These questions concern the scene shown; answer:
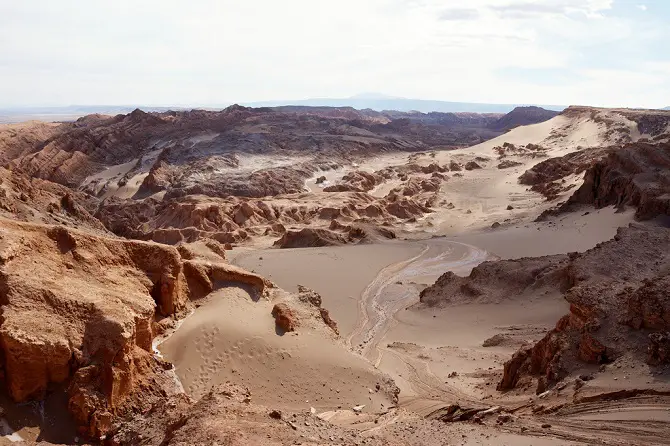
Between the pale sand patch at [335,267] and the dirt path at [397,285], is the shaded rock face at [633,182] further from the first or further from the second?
the pale sand patch at [335,267]

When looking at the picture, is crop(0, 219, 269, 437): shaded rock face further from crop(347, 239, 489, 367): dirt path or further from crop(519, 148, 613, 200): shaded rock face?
crop(519, 148, 613, 200): shaded rock face

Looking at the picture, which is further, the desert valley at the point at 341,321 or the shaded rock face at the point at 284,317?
the shaded rock face at the point at 284,317

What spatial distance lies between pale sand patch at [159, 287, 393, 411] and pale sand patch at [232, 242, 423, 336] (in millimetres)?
4328

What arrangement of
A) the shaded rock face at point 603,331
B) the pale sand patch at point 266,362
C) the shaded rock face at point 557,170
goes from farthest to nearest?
1. the shaded rock face at point 557,170
2. the pale sand patch at point 266,362
3. the shaded rock face at point 603,331

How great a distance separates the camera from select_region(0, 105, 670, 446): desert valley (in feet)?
19.6

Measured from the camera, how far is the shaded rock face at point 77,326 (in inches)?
237

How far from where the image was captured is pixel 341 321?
14031 mm

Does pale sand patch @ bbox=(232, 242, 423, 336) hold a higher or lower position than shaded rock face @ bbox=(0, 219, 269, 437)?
lower

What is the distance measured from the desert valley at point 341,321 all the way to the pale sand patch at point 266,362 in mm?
32

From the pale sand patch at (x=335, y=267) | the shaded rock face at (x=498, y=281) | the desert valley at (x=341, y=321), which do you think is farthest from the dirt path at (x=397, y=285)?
the shaded rock face at (x=498, y=281)

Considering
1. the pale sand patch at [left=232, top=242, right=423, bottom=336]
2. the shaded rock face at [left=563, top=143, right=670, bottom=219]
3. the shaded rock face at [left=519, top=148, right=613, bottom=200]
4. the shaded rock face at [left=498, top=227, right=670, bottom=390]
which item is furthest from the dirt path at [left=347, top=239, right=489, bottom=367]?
the shaded rock face at [left=519, top=148, right=613, bottom=200]

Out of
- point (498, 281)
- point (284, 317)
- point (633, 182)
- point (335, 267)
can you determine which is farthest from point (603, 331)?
point (633, 182)

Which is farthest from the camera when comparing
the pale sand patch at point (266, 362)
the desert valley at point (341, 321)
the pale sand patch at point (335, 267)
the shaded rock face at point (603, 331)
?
the pale sand patch at point (335, 267)

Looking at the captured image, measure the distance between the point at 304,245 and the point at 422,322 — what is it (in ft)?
28.3
